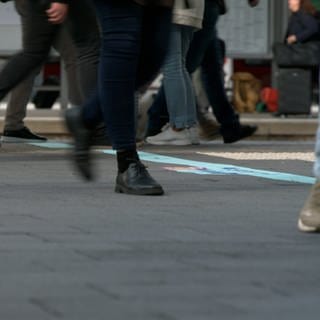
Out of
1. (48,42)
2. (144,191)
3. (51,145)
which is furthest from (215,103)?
(144,191)

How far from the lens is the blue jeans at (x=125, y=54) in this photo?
704 centimetres

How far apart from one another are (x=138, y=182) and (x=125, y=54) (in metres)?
0.66

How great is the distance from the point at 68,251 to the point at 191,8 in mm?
4445

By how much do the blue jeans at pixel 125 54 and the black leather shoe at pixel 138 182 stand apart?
4.9 inches

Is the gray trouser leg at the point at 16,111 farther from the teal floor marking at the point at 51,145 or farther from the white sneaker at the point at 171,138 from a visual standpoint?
the white sneaker at the point at 171,138

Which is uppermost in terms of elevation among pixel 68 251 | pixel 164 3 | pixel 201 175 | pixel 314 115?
pixel 164 3

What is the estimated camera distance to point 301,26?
50.5ft

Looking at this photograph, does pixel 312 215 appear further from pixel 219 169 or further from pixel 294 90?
pixel 294 90

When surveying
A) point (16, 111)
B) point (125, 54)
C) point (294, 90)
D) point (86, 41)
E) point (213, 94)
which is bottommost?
point (294, 90)

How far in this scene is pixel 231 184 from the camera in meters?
8.12

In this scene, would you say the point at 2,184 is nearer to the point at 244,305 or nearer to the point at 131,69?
the point at 131,69

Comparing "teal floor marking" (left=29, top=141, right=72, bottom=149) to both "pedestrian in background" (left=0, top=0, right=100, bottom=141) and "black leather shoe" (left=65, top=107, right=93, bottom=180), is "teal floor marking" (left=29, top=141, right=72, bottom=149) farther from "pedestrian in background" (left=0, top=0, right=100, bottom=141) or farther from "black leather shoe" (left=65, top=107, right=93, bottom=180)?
"black leather shoe" (left=65, top=107, right=93, bottom=180)

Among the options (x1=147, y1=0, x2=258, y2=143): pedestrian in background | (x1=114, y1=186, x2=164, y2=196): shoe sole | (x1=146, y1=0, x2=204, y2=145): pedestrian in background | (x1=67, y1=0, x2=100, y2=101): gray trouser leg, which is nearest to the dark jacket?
(x1=147, y1=0, x2=258, y2=143): pedestrian in background

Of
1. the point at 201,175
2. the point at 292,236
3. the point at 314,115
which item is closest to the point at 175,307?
the point at 292,236
